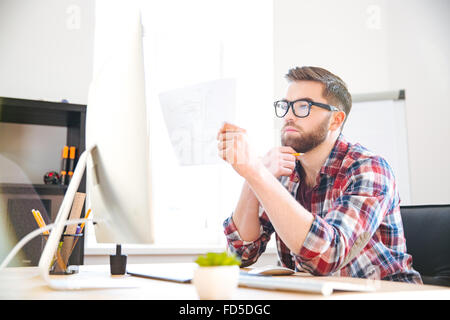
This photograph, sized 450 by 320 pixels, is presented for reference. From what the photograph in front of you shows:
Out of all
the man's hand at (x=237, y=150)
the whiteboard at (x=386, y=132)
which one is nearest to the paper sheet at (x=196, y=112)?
the man's hand at (x=237, y=150)

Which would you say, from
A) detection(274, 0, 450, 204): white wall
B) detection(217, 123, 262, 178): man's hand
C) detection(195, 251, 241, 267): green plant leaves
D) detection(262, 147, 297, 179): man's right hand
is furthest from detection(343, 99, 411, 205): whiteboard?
detection(195, 251, 241, 267): green plant leaves

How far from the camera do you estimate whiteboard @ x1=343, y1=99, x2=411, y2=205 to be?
2.56 meters

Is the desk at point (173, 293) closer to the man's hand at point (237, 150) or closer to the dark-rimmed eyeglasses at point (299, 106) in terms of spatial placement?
the man's hand at point (237, 150)

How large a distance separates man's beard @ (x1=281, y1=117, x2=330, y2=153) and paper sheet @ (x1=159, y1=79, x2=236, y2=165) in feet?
1.50

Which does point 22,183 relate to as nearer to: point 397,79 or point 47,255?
point 47,255

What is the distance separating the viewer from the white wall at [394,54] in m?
2.55

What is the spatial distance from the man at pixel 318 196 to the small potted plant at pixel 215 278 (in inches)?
14.5

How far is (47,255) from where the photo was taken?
29.4 inches

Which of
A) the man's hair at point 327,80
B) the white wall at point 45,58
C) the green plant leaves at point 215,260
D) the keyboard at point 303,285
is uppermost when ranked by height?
the white wall at point 45,58

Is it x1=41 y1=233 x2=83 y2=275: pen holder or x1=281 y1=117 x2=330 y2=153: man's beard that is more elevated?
x1=281 y1=117 x2=330 y2=153: man's beard

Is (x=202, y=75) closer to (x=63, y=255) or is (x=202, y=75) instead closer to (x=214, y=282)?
(x=63, y=255)

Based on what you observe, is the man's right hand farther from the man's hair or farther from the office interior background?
the office interior background

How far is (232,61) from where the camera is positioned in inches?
110
